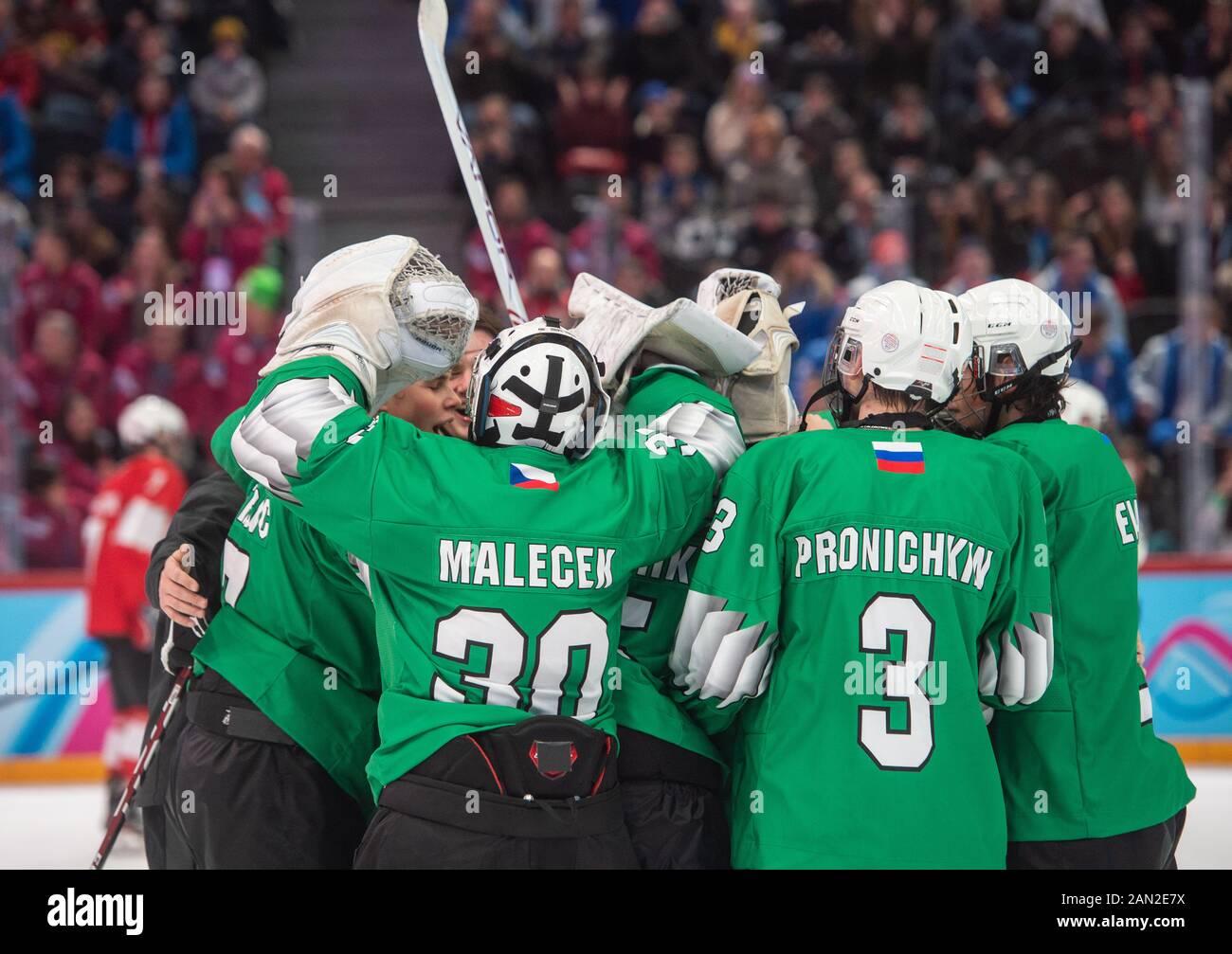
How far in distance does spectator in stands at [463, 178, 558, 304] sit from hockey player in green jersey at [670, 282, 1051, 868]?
526 centimetres

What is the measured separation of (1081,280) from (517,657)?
5.93 m

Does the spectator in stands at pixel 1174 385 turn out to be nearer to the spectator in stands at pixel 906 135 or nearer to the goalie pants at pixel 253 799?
the spectator in stands at pixel 906 135

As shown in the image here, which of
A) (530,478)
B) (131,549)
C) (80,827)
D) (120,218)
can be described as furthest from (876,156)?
(530,478)

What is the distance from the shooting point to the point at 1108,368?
7008 mm

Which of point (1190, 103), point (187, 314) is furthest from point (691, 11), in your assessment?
point (187, 314)

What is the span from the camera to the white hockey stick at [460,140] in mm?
2945

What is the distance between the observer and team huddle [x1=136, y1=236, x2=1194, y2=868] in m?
2.17

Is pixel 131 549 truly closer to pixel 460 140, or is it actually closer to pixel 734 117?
pixel 460 140

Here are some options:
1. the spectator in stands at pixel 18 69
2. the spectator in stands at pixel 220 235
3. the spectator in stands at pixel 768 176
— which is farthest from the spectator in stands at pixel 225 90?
the spectator in stands at pixel 768 176

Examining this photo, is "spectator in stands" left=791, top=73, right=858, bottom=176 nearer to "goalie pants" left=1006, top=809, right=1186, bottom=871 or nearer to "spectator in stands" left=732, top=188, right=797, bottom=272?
"spectator in stands" left=732, top=188, right=797, bottom=272

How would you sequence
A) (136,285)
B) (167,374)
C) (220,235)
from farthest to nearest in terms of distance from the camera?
1. (220,235)
2. (136,285)
3. (167,374)

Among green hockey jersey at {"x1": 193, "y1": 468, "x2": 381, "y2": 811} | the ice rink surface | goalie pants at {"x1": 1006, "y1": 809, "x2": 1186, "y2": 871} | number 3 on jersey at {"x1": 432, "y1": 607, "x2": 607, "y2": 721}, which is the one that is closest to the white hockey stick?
green hockey jersey at {"x1": 193, "y1": 468, "x2": 381, "y2": 811}

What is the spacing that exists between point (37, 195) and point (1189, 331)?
6.51 m

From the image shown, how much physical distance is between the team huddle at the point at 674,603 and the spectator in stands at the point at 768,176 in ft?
17.5
